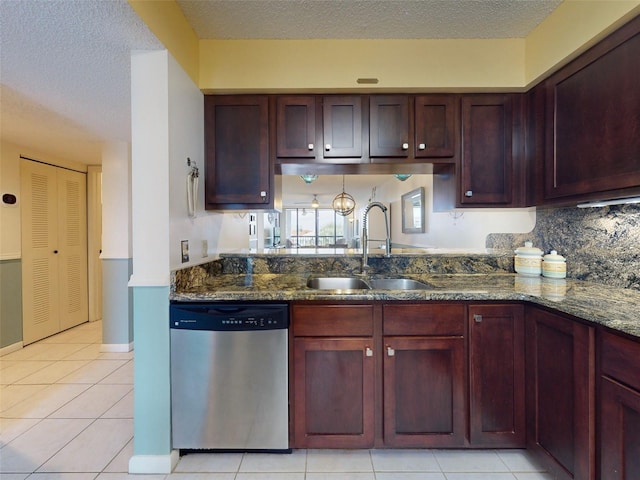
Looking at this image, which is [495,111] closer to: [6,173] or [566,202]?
[566,202]

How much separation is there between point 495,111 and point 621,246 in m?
1.04

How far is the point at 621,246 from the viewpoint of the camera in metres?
1.68

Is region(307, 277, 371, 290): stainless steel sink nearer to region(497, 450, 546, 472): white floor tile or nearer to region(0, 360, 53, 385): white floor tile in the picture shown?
region(497, 450, 546, 472): white floor tile

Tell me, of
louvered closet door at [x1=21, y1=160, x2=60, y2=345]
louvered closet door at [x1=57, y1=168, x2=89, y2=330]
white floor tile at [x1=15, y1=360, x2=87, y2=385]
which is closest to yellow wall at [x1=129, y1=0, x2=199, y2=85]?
white floor tile at [x1=15, y1=360, x2=87, y2=385]

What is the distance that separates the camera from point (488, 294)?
1.58 meters

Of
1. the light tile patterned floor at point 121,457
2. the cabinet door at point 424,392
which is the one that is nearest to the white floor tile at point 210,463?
the light tile patterned floor at point 121,457

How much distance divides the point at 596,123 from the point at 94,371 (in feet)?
12.7

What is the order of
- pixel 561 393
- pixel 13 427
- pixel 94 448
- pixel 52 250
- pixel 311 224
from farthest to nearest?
pixel 311 224, pixel 52 250, pixel 13 427, pixel 94 448, pixel 561 393

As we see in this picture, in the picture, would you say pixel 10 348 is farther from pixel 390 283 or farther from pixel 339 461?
pixel 390 283

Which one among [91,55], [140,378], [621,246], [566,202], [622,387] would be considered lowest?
[140,378]

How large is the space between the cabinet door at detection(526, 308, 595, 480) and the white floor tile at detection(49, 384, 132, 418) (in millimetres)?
2575

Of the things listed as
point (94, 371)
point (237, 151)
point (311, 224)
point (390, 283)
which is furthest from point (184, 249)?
point (311, 224)

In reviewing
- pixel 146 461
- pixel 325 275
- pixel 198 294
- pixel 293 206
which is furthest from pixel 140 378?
pixel 293 206

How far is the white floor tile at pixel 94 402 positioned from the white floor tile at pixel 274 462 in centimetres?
116
